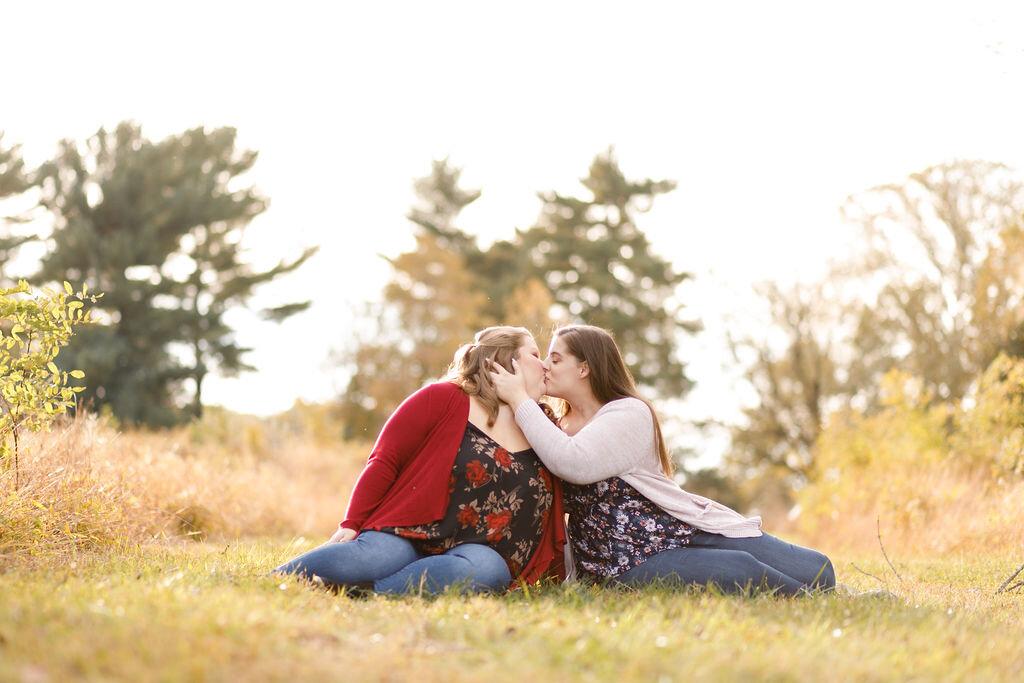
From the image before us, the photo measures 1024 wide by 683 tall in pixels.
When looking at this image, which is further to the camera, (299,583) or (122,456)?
(122,456)

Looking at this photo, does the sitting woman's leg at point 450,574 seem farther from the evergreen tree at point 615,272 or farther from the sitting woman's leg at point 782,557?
the evergreen tree at point 615,272

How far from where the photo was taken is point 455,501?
4.13m

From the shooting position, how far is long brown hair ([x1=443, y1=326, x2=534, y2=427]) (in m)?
4.41

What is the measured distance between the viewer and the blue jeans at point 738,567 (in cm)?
416

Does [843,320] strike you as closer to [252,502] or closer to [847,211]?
[847,211]

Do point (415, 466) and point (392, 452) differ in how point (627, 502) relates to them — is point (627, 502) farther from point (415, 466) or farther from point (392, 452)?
point (392, 452)

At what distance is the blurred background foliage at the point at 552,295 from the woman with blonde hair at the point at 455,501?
9.76 meters

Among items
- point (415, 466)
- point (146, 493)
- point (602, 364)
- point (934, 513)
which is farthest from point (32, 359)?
point (934, 513)

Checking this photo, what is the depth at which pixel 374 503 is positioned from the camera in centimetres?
416

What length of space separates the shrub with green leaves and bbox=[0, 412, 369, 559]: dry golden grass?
0.96 ft

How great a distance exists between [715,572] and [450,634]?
1.75 meters

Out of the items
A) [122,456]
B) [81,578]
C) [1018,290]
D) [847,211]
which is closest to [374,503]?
[81,578]

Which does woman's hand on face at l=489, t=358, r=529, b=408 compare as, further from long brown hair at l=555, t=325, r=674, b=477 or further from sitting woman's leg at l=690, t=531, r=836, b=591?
sitting woman's leg at l=690, t=531, r=836, b=591

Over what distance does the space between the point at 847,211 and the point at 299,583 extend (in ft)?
60.9
